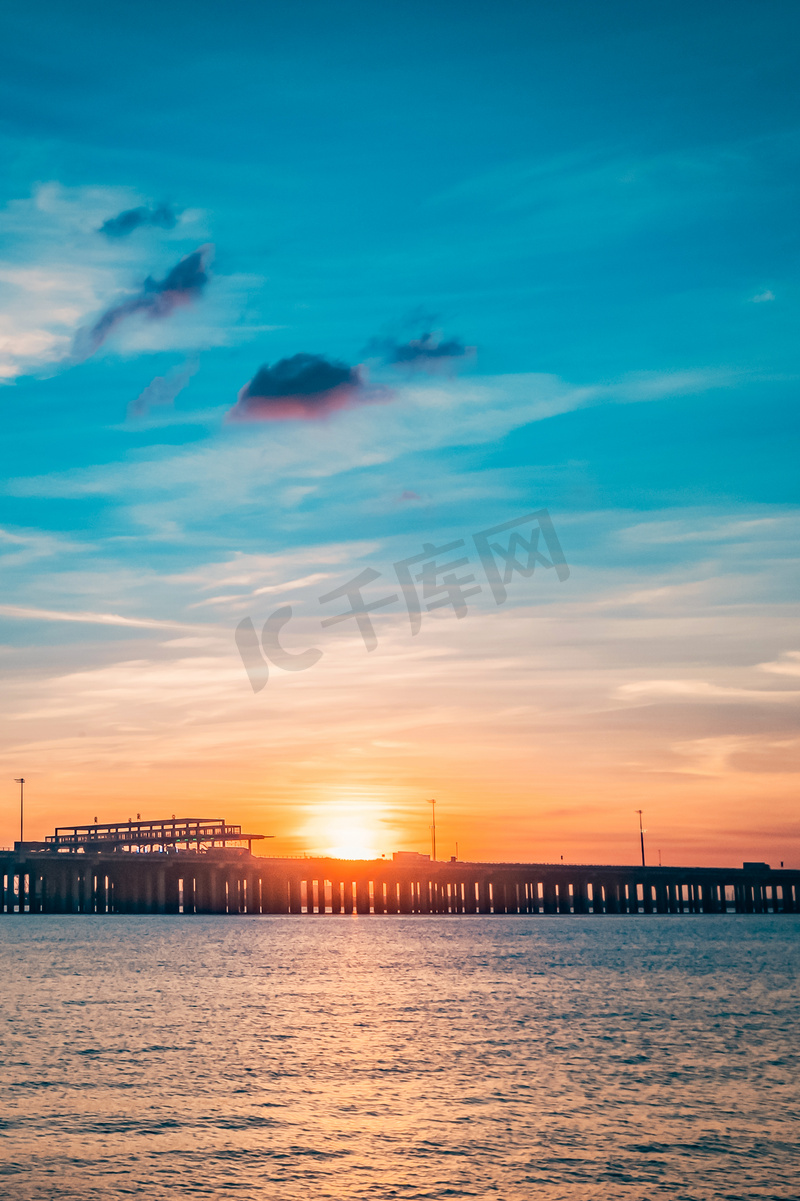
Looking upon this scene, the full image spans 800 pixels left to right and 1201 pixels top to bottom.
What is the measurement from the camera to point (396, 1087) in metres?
41.9

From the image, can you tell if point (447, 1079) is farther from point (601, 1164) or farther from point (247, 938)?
point (247, 938)

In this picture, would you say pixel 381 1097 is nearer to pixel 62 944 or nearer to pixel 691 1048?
pixel 691 1048

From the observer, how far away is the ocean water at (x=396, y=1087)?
29.3m

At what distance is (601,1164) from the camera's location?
30.7 meters

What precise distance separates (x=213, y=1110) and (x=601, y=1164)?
1356cm

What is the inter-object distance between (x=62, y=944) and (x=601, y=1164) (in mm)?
119584

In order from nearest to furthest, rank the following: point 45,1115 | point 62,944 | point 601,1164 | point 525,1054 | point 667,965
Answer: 1. point 601,1164
2. point 45,1115
3. point 525,1054
4. point 667,965
5. point 62,944

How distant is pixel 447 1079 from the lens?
43.6m

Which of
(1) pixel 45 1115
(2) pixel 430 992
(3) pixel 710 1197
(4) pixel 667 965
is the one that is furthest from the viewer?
(4) pixel 667 965

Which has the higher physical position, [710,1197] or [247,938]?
[710,1197]

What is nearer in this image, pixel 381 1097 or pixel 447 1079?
pixel 381 1097

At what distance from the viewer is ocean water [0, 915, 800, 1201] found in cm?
2934

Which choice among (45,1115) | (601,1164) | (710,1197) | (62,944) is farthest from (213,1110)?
(62,944)

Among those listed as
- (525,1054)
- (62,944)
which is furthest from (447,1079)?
(62,944)
